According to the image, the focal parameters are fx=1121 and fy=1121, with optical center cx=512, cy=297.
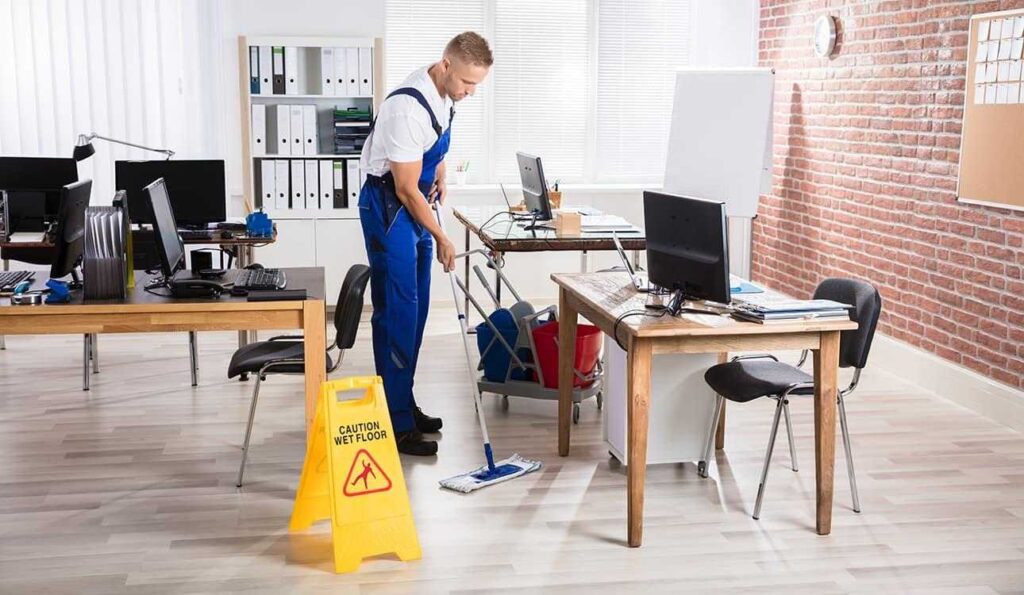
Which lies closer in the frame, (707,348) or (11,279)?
(707,348)

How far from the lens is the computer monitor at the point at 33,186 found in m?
5.74

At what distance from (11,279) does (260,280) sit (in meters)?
0.91

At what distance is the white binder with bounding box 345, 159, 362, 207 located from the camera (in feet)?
22.7

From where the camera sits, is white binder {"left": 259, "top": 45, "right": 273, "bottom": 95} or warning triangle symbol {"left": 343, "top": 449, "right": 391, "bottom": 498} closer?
warning triangle symbol {"left": 343, "top": 449, "right": 391, "bottom": 498}

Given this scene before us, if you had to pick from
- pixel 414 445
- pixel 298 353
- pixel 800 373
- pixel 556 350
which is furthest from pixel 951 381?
pixel 298 353

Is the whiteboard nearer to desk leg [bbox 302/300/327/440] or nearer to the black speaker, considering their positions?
the black speaker

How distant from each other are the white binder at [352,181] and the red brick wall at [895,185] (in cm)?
266

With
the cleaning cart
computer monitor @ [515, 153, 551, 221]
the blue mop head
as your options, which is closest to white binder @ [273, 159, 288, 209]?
computer monitor @ [515, 153, 551, 221]

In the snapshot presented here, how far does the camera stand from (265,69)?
6750 millimetres

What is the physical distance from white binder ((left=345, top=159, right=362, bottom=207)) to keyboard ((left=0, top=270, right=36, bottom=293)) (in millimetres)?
2851

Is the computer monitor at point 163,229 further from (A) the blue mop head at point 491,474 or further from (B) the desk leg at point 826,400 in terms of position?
(B) the desk leg at point 826,400

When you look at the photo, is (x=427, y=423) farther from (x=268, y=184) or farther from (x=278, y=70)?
(x=278, y=70)

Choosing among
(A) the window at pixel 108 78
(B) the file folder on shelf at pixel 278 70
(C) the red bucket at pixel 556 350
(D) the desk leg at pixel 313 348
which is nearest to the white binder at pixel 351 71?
(B) the file folder on shelf at pixel 278 70

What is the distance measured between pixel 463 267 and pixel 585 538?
398cm
